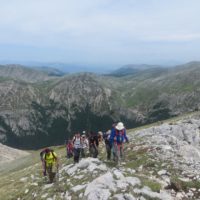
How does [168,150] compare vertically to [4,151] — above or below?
above

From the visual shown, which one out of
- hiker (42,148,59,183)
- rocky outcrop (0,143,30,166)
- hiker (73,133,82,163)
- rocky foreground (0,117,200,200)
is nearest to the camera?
rocky foreground (0,117,200,200)

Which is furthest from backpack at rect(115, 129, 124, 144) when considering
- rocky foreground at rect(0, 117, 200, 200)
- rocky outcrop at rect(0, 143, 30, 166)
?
rocky outcrop at rect(0, 143, 30, 166)

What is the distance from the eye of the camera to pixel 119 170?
28.2 metres

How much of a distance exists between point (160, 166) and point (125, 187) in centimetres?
544

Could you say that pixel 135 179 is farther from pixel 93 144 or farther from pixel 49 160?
pixel 93 144

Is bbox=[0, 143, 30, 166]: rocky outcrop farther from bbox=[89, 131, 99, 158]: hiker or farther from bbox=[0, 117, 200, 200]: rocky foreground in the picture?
bbox=[0, 117, 200, 200]: rocky foreground

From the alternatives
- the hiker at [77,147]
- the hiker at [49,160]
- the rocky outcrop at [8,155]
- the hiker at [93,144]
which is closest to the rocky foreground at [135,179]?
the hiker at [49,160]

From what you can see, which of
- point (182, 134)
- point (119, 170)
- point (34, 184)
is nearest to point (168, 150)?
point (119, 170)

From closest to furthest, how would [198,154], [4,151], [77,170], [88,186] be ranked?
[88,186]
[77,170]
[198,154]
[4,151]

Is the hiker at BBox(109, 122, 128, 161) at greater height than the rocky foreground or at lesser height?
greater

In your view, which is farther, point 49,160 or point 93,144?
point 93,144

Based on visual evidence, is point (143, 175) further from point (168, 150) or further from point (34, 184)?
point (34, 184)

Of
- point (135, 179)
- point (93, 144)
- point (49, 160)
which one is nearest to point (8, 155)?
point (93, 144)

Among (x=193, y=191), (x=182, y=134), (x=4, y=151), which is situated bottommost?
(x=4, y=151)
